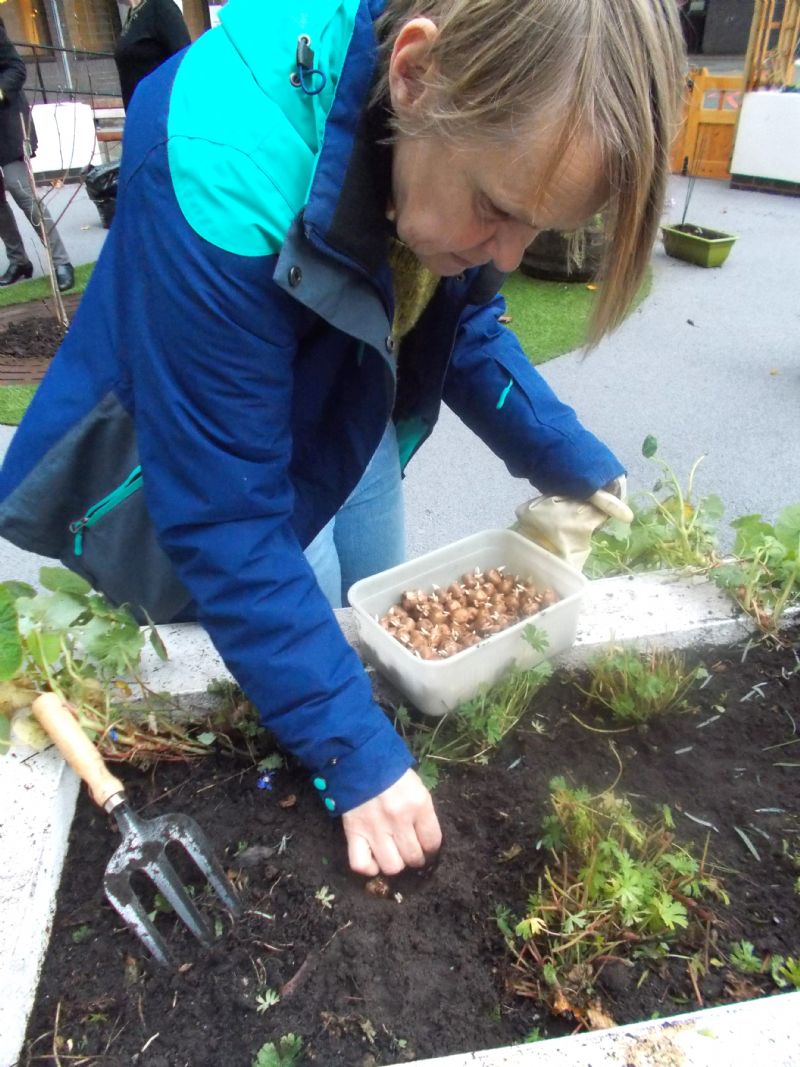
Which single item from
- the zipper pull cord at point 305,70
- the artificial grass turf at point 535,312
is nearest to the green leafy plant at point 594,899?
the zipper pull cord at point 305,70

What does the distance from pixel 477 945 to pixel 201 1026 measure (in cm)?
31

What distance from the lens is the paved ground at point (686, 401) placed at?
282cm

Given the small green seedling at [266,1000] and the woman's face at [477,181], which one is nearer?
the woman's face at [477,181]

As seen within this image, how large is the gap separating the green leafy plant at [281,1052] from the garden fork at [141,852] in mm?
155

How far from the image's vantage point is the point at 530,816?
111 centimetres

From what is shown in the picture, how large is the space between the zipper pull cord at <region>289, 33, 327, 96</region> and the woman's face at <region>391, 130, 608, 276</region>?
97mm

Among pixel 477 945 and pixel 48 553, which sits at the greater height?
pixel 48 553

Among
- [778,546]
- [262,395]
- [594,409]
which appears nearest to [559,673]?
[778,546]

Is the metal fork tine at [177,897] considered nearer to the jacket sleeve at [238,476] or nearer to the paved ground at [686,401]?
the jacket sleeve at [238,476]

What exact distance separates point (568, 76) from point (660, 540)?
940 millimetres

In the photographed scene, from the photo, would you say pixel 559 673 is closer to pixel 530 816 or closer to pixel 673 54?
pixel 530 816

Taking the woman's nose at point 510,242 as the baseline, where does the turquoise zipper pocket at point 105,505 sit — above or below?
below

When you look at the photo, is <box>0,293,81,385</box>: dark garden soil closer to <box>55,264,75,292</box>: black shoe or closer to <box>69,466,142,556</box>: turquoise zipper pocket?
<box>55,264,75,292</box>: black shoe

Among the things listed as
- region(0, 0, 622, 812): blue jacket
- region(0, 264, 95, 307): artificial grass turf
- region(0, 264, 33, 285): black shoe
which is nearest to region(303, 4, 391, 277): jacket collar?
region(0, 0, 622, 812): blue jacket
